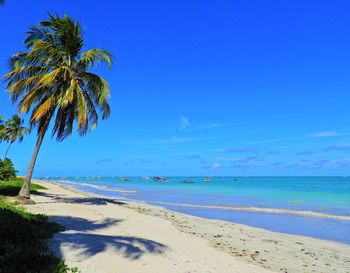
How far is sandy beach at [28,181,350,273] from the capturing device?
291 inches

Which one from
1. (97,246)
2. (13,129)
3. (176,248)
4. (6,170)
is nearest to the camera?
(97,246)

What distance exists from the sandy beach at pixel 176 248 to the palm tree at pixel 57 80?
14.0 ft

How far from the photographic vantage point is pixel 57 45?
18312 millimetres

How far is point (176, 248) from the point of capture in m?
9.86

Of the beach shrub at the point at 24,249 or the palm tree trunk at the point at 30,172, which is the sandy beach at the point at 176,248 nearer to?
the beach shrub at the point at 24,249

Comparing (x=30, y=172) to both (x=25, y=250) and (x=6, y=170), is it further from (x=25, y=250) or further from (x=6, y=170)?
(x=25, y=250)

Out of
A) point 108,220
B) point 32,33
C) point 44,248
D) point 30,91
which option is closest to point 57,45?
point 32,33

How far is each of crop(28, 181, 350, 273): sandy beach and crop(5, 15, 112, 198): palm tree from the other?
168 inches

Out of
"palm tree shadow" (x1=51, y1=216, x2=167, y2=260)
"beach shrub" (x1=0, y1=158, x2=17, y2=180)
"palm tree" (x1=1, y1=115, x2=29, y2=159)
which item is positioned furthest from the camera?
"palm tree" (x1=1, y1=115, x2=29, y2=159)

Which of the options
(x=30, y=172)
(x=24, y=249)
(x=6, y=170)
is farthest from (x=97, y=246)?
(x=6, y=170)

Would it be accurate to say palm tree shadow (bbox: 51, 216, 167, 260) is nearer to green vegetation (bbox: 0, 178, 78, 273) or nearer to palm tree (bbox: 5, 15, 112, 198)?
green vegetation (bbox: 0, 178, 78, 273)

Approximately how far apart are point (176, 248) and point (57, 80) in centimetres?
1154

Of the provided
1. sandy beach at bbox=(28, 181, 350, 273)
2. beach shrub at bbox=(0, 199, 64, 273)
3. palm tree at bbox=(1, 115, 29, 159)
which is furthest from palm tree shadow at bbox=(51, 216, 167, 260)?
palm tree at bbox=(1, 115, 29, 159)

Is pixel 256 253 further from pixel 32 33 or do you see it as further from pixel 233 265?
pixel 32 33
